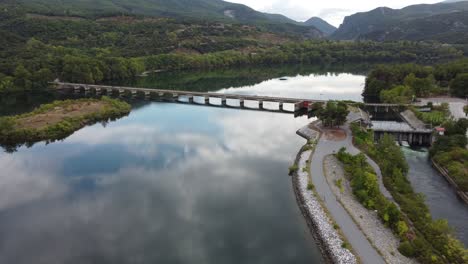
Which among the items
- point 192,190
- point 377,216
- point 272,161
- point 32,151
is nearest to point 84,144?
point 32,151

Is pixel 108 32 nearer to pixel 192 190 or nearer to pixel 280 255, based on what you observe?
pixel 192 190

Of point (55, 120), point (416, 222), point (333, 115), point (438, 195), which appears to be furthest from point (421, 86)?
point (55, 120)

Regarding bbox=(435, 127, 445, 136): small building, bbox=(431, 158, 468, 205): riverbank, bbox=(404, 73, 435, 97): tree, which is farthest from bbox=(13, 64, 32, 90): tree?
bbox=(431, 158, 468, 205): riverbank

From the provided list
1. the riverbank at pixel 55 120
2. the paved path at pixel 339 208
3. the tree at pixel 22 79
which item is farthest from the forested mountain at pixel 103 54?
the paved path at pixel 339 208

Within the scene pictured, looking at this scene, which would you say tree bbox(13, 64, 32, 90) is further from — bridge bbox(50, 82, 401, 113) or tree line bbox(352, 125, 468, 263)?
tree line bbox(352, 125, 468, 263)

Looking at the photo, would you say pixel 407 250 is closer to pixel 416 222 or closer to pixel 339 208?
pixel 416 222

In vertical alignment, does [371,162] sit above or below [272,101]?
Answer: below

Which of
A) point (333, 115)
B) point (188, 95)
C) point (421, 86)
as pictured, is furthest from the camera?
point (188, 95)

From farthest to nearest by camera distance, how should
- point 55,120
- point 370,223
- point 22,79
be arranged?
point 22,79
point 55,120
point 370,223
